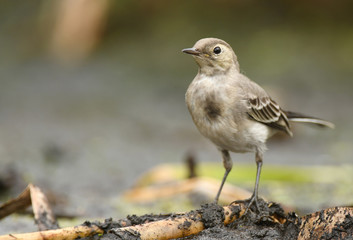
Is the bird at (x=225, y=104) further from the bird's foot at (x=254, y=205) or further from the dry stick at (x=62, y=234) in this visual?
the dry stick at (x=62, y=234)

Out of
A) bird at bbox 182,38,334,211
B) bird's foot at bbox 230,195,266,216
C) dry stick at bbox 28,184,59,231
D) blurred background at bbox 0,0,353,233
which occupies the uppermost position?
blurred background at bbox 0,0,353,233

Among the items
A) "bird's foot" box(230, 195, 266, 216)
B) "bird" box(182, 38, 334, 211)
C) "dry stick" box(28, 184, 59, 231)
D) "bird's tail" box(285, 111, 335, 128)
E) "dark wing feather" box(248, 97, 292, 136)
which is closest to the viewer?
"bird's foot" box(230, 195, 266, 216)

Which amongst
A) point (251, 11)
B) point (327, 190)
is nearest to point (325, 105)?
point (251, 11)

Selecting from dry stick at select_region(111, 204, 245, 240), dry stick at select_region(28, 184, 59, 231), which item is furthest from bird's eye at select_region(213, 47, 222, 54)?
dry stick at select_region(28, 184, 59, 231)

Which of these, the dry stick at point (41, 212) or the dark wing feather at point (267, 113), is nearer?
the dry stick at point (41, 212)

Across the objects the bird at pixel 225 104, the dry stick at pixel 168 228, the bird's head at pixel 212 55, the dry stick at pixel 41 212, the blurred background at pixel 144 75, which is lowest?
the dry stick at pixel 168 228

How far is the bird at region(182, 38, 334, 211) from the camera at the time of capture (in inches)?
212

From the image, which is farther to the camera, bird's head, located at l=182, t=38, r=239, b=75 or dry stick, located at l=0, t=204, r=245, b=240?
bird's head, located at l=182, t=38, r=239, b=75

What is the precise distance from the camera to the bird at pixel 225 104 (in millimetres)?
5395

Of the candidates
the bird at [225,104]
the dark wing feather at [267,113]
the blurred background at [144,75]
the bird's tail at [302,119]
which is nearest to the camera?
the bird at [225,104]

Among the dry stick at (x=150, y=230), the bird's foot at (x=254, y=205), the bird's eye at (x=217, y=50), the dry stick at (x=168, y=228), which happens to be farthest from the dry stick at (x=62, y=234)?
the bird's eye at (x=217, y=50)

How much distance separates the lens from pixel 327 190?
7840 mm

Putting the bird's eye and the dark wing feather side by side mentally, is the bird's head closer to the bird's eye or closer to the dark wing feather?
the bird's eye

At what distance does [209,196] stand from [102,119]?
17.7ft
